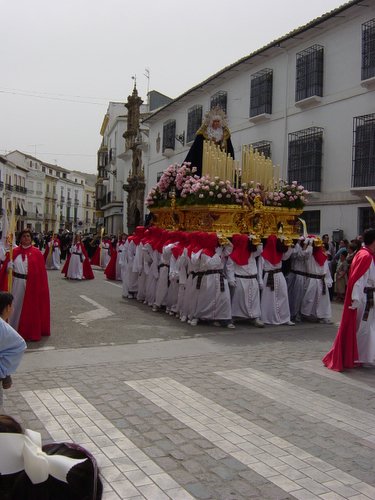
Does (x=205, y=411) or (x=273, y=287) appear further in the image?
(x=273, y=287)

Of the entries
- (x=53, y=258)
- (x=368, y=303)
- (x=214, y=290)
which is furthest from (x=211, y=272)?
(x=53, y=258)

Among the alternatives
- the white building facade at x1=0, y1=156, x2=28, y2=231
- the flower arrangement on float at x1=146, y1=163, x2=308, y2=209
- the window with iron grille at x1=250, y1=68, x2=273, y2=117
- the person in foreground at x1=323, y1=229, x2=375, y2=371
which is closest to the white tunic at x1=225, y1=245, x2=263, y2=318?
the flower arrangement on float at x1=146, y1=163, x2=308, y2=209

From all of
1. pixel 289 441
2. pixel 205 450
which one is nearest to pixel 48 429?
pixel 205 450

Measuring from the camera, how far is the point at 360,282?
7.36 metres

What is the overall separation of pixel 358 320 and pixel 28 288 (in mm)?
5131

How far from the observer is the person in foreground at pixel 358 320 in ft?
24.1

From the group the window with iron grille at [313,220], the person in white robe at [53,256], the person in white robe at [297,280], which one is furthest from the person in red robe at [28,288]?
the person in white robe at [53,256]

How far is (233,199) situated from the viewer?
11.3 metres

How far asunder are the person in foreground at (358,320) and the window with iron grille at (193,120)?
2058 cm

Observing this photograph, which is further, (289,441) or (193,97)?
(193,97)

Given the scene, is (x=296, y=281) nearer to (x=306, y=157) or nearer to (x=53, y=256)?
(x=306, y=157)

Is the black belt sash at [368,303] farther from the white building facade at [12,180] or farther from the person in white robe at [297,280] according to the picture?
the white building facade at [12,180]

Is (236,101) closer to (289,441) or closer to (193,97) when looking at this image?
(193,97)

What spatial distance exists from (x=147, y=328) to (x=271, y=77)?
584 inches
